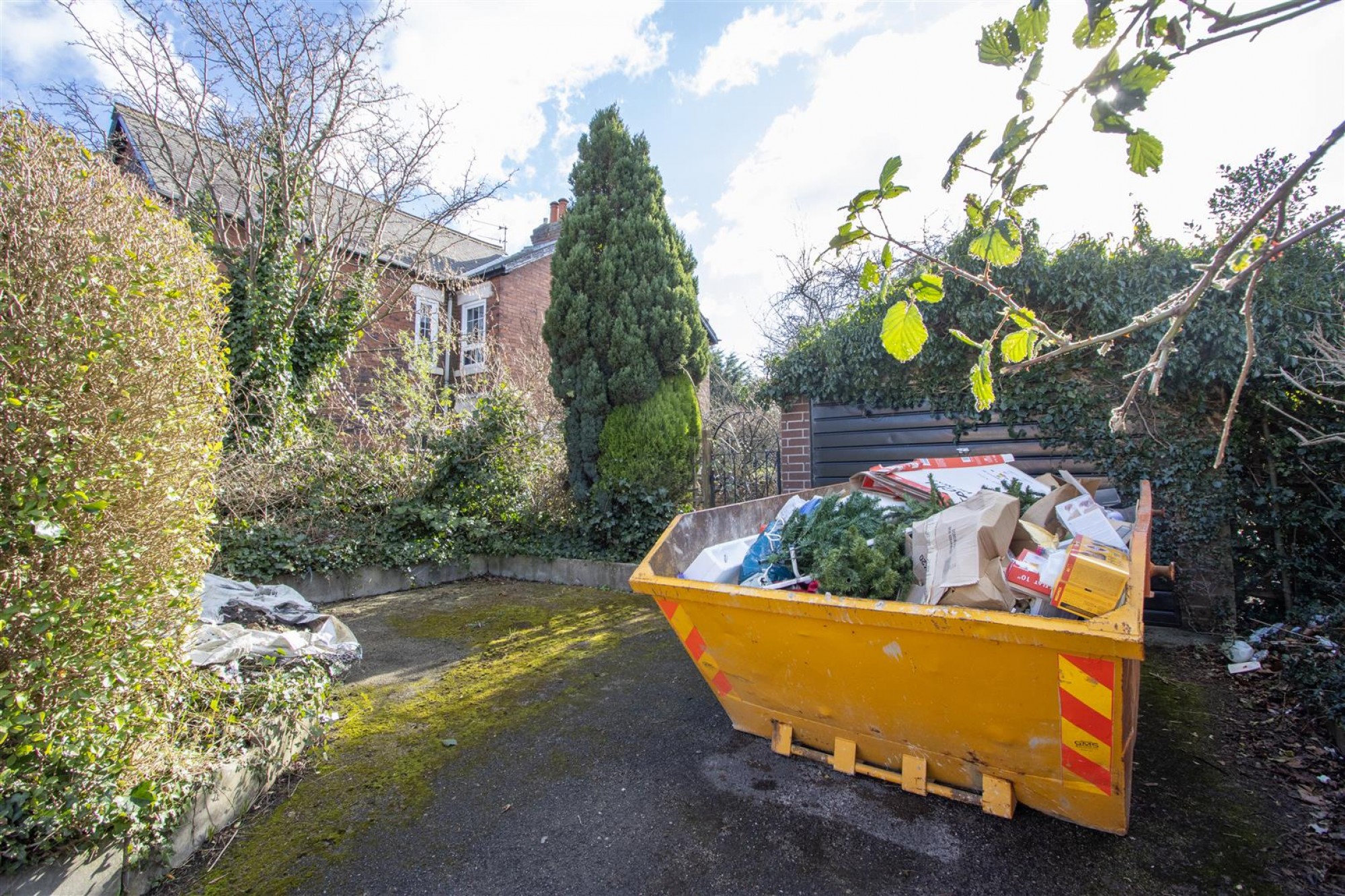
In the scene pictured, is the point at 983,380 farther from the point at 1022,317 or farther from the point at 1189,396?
the point at 1189,396

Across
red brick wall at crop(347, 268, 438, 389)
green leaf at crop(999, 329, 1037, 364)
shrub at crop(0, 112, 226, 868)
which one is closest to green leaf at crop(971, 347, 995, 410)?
green leaf at crop(999, 329, 1037, 364)


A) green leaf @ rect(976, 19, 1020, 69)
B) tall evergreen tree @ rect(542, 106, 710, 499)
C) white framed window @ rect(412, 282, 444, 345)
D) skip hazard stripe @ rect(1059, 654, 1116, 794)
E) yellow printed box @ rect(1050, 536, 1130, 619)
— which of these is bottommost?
skip hazard stripe @ rect(1059, 654, 1116, 794)

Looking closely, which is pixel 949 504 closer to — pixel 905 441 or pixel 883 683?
pixel 883 683

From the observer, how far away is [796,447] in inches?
250

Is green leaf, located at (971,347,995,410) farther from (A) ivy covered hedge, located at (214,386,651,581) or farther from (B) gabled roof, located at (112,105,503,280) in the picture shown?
(B) gabled roof, located at (112,105,503,280)

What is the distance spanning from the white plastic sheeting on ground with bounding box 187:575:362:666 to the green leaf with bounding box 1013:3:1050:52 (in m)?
3.87

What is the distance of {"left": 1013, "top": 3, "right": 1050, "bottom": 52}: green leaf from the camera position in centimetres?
99

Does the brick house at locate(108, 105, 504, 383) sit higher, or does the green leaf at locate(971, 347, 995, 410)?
the brick house at locate(108, 105, 504, 383)

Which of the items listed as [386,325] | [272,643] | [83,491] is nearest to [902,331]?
[83,491]

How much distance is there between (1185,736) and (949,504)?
5.69ft

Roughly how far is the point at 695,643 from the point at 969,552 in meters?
1.27

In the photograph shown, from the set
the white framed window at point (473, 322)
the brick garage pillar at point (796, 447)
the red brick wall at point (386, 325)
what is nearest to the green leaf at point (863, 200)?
the brick garage pillar at point (796, 447)

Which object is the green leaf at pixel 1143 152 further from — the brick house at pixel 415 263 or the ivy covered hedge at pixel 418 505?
the brick house at pixel 415 263

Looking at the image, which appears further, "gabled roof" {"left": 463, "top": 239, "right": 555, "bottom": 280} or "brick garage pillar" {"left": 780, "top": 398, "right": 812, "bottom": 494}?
"gabled roof" {"left": 463, "top": 239, "right": 555, "bottom": 280}
